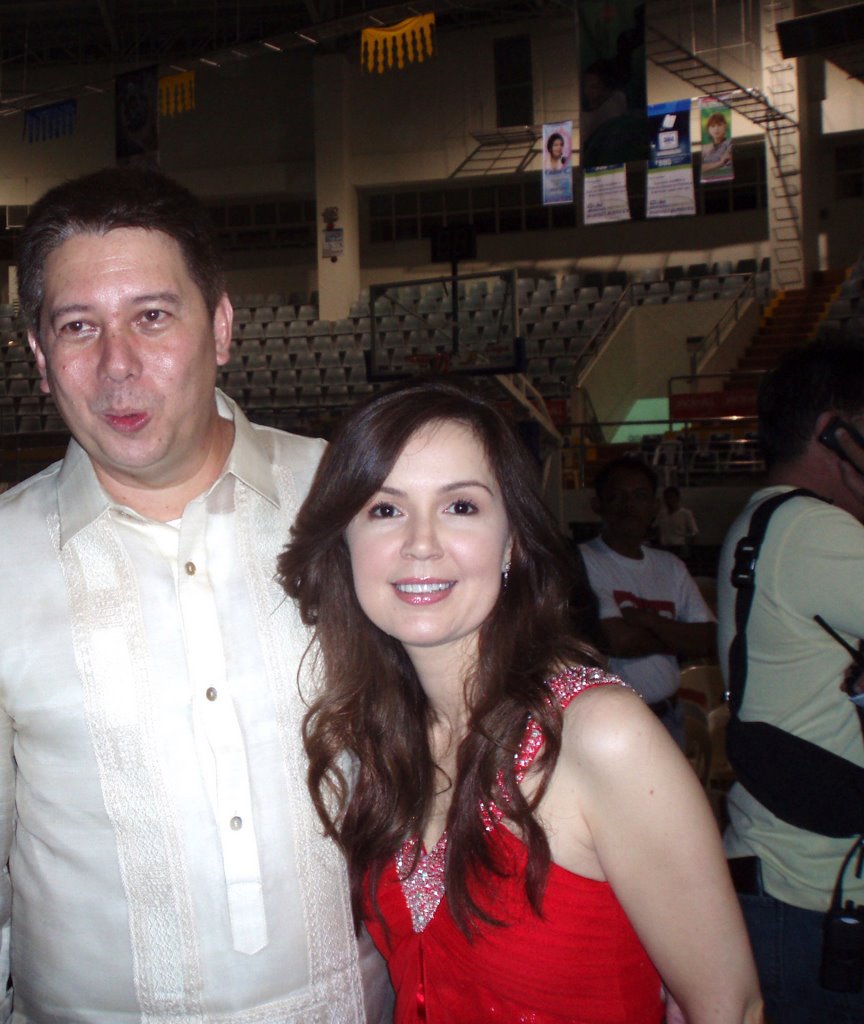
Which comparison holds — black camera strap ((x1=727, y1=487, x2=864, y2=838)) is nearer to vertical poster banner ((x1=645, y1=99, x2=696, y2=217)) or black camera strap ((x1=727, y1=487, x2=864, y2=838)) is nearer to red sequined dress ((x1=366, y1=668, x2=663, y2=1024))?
red sequined dress ((x1=366, y1=668, x2=663, y2=1024))

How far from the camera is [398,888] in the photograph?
1425 millimetres

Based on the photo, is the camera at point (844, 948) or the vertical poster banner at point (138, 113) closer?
the camera at point (844, 948)

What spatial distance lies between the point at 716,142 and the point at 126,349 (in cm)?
1473

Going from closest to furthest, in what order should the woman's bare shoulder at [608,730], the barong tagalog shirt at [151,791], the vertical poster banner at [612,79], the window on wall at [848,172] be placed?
the woman's bare shoulder at [608,730]
the barong tagalog shirt at [151,791]
the vertical poster banner at [612,79]
the window on wall at [848,172]

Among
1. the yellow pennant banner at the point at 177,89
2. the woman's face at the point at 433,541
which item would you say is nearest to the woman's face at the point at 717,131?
the yellow pennant banner at the point at 177,89

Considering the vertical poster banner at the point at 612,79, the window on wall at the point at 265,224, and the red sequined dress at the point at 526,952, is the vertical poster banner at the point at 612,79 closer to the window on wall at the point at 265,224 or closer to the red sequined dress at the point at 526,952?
the red sequined dress at the point at 526,952

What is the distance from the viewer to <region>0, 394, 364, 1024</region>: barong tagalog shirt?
1.34m

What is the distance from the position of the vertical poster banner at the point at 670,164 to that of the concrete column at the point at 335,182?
5.98m

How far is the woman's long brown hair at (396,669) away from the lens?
1.37 meters

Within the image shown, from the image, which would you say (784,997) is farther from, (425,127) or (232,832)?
(425,127)

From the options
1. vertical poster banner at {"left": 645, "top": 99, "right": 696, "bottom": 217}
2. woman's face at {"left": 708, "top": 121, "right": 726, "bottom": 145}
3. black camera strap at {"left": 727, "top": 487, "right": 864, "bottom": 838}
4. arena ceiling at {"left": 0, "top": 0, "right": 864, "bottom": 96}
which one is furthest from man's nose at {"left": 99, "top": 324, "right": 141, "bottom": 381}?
woman's face at {"left": 708, "top": 121, "right": 726, "bottom": 145}

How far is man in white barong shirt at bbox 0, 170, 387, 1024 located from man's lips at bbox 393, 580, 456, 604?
22 cm

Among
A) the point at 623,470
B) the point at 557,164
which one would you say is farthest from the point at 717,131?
the point at 623,470

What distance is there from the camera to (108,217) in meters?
1.38
